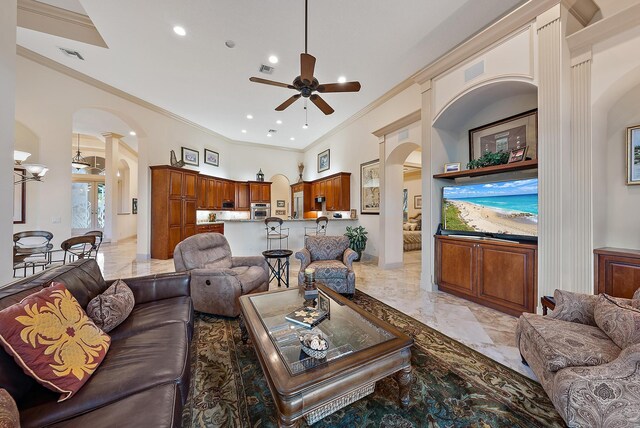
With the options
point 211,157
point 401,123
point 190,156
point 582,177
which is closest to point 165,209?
point 190,156

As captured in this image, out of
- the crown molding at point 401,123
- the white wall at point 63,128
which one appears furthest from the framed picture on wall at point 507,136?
the white wall at point 63,128

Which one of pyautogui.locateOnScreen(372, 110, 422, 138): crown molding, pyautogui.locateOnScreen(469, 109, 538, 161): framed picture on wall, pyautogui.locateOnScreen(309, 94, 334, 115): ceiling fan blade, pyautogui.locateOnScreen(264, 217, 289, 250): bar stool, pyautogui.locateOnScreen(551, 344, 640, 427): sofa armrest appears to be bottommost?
pyautogui.locateOnScreen(551, 344, 640, 427): sofa armrest

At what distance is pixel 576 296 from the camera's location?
6.00 feet

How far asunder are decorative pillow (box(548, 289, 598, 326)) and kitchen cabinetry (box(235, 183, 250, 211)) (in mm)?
8483

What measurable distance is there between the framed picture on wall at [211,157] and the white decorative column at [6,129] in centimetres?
590

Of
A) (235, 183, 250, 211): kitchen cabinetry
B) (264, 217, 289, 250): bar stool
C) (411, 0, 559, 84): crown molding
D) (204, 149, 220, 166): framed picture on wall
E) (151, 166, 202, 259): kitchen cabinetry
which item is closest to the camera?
(411, 0, 559, 84): crown molding

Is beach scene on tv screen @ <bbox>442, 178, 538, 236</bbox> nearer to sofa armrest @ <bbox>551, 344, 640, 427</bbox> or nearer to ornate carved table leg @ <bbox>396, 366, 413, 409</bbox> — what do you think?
sofa armrest @ <bbox>551, 344, 640, 427</bbox>

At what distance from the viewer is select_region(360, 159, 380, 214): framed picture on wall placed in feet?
19.1

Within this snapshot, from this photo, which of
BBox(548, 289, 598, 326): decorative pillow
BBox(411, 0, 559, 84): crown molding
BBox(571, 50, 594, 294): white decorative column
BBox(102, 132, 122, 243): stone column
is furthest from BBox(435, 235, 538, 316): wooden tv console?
BBox(102, 132, 122, 243): stone column

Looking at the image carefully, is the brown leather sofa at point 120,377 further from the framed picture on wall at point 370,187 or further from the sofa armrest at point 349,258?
the framed picture on wall at point 370,187

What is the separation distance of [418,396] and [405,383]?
0.27 m

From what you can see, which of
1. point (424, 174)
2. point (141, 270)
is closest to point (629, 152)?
point (424, 174)

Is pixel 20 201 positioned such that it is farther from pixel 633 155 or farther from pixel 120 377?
pixel 633 155

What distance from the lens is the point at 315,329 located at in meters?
1.74
